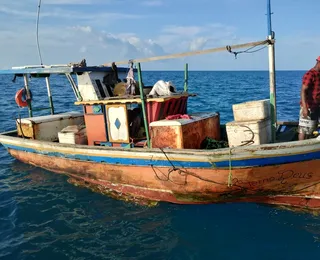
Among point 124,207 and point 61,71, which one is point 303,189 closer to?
point 124,207

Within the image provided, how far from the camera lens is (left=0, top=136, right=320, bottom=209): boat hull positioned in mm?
6254

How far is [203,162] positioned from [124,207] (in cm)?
235

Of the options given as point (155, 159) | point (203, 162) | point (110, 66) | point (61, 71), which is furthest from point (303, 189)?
point (61, 71)

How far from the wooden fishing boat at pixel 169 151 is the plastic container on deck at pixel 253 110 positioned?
33 millimetres

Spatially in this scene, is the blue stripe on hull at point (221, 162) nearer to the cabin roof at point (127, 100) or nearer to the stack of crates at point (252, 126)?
the stack of crates at point (252, 126)

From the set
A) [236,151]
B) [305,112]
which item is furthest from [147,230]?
[305,112]

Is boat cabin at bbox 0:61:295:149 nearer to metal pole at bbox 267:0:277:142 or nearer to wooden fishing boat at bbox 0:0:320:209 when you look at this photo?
wooden fishing boat at bbox 0:0:320:209

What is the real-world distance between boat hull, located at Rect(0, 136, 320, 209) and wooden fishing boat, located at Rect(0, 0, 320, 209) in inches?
0.7

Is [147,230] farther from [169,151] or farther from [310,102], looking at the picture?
[310,102]

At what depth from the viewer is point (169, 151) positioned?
263 inches

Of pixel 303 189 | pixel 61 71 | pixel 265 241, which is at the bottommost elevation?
pixel 265 241

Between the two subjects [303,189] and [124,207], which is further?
[124,207]

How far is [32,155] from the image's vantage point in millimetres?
9852

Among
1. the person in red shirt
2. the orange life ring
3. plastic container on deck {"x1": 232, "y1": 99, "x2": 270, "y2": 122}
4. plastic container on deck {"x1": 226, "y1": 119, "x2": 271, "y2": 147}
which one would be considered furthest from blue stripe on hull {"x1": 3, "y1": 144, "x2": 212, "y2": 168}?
the orange life ring
